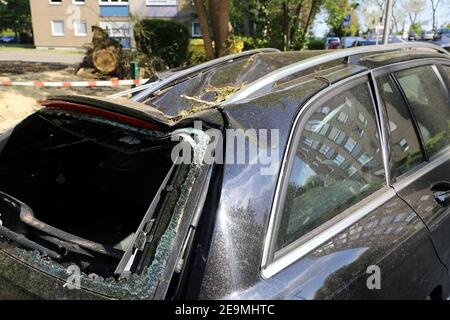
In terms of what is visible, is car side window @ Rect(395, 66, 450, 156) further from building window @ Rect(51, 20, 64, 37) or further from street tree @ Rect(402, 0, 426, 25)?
street tree @ Rect(402, 0, 426, 25)

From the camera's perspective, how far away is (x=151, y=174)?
2641 mm

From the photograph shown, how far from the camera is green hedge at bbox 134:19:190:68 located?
14.5 meters

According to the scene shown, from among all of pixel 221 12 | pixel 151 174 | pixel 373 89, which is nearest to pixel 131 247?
pixel 151 174

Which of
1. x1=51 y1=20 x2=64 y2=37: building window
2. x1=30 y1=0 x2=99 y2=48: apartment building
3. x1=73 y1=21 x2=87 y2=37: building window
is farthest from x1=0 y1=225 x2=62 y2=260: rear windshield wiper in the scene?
x1=51 y1=20 x2=64 y2=37: building window

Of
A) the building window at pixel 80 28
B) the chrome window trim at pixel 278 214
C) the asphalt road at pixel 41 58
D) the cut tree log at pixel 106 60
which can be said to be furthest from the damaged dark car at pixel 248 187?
the building window at pixel 80 28

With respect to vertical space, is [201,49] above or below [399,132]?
below

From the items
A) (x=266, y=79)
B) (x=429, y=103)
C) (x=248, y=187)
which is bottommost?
(x=248, y=187)

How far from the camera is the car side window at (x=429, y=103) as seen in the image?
8.22ft

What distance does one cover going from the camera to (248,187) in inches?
60.9

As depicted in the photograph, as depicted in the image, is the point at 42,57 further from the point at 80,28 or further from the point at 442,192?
the point at 442,192

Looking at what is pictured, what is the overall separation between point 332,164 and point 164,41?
1360 centimetres

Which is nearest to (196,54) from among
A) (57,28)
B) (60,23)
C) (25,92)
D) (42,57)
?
(25,92)

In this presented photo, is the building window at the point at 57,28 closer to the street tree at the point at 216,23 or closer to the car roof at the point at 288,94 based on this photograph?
the street tree at the point at 216,23
